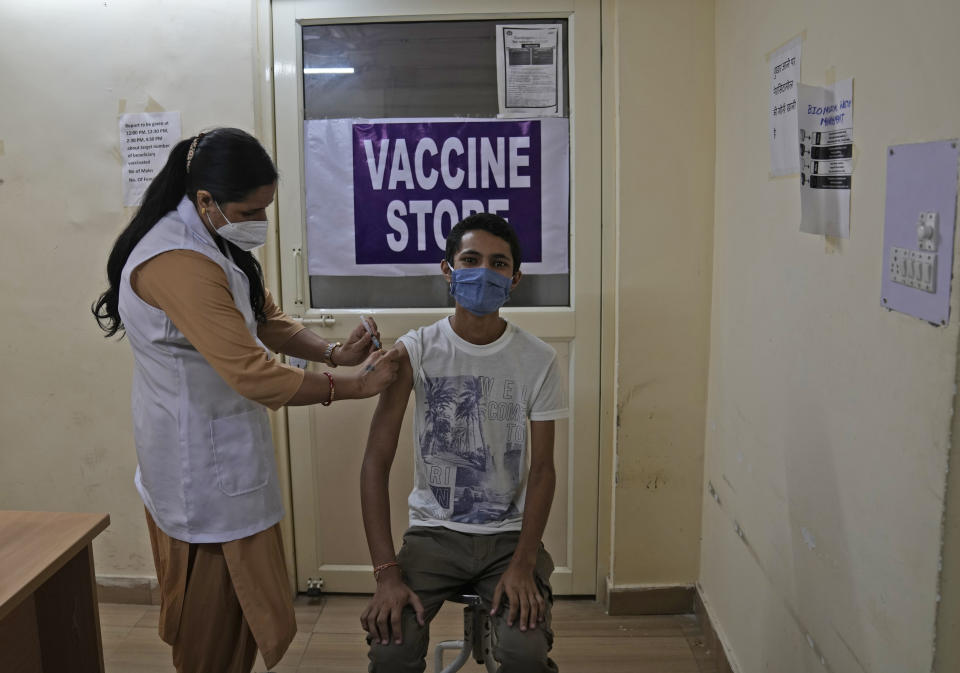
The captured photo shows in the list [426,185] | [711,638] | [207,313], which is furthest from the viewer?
[426,185]

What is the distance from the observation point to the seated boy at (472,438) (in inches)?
70.5

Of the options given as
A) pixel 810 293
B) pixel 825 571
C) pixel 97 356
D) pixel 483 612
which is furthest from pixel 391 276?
pixel 825 571

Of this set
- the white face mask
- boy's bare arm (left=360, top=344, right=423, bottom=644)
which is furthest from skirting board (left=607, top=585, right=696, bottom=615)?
the white face mask

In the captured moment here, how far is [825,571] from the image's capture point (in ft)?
5.15

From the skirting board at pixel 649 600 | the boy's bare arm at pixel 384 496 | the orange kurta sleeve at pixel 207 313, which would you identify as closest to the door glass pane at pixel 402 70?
the boy's bare arm at pixel 384 496

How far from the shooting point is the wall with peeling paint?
246 centimetres

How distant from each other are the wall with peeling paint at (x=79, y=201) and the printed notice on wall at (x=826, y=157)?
168 cm

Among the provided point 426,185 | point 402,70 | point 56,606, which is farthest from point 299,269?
point 56,606

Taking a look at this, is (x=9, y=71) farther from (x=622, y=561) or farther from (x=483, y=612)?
(x=622, y=561)

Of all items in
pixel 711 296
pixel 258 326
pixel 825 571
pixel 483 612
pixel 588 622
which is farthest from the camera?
pixel 588 622

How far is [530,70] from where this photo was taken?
248 centimetres

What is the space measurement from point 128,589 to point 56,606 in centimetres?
125

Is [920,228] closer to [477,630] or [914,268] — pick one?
[914,268]

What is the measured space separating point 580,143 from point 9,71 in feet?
6.04
